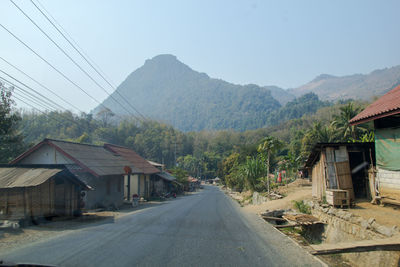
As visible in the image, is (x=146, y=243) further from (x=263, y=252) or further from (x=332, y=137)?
(x=332, y=137)

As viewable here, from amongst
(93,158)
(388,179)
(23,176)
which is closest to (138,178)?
(93,158)

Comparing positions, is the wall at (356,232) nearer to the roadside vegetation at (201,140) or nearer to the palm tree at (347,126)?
the roadside vegetation at (201,140)

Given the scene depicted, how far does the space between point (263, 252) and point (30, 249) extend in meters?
6.70

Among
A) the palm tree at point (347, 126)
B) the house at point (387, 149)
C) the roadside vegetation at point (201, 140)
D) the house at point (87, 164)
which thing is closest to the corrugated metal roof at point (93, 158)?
the house at point (87, 164)

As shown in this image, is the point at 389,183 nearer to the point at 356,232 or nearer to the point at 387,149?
the point at 387,149

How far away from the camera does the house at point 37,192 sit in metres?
13.3

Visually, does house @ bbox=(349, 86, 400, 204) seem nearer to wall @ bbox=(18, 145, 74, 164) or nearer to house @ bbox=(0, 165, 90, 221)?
house @ bbox=(0, 165, 90, 221)

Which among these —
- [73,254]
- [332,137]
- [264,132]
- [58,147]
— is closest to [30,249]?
[73,254]

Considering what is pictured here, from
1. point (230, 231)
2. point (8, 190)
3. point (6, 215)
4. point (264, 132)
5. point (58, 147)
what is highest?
point (264, 132)

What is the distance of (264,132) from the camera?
14900 cm

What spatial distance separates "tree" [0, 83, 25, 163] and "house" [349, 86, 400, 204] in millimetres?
24815

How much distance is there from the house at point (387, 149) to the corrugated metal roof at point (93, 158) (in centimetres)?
1782

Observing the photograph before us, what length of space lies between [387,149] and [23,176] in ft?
53.9

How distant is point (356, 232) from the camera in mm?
11312
